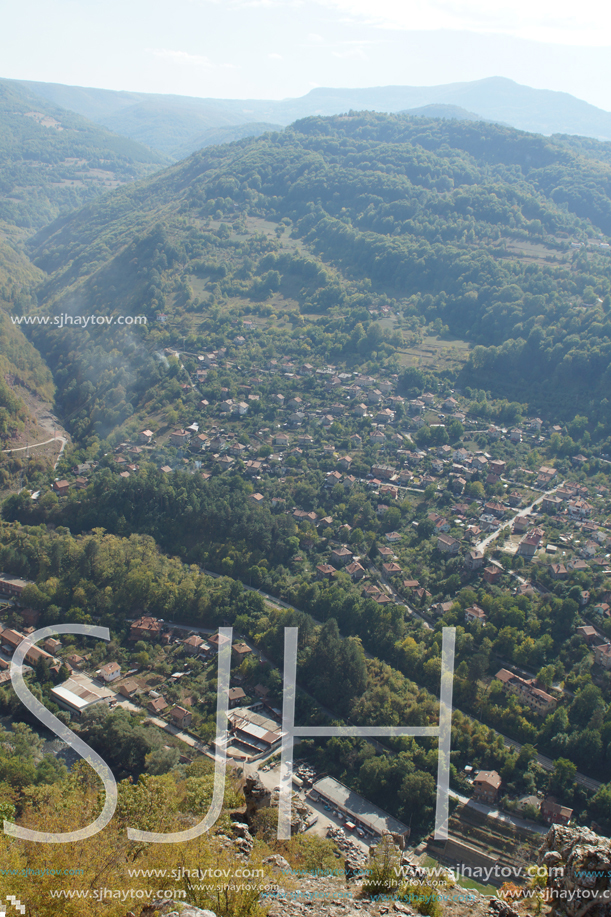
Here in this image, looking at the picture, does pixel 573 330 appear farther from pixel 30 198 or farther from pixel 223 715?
pixel 30 198

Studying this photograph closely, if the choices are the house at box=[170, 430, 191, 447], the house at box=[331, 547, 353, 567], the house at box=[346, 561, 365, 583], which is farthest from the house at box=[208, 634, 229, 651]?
the house at box=[170, 430, 191, 447]

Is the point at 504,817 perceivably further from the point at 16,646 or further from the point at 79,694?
the point at 16,646

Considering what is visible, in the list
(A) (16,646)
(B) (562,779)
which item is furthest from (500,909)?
(A) (16,646)

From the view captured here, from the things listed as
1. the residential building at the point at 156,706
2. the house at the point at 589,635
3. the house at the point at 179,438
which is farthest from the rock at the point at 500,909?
the house at the point at 179,438

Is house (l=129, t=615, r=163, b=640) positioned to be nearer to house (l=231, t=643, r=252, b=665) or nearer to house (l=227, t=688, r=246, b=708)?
house (l=231, t=643, r=252, b=665)

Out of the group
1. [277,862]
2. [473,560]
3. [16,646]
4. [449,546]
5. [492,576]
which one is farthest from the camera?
[449,546]

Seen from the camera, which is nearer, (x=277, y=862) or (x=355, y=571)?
(x=277, y=862)

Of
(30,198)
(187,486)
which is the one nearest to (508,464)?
(187,486)
